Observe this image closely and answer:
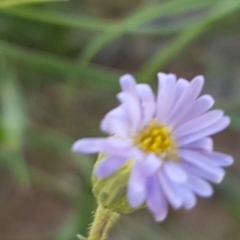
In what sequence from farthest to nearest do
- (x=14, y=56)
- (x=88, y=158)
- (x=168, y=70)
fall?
(x=168, y=70)
(x=88, y=158)
(x=14, y=56)

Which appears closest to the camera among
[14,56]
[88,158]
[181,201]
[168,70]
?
[181,201]

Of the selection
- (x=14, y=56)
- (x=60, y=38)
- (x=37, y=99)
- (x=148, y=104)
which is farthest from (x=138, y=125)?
(x=37, y=99)

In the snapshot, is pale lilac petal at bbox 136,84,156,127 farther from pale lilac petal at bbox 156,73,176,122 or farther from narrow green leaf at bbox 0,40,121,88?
narrow green leaf at bbox 0,40,121,88

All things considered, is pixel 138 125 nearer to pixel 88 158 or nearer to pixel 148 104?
pixel 148 104

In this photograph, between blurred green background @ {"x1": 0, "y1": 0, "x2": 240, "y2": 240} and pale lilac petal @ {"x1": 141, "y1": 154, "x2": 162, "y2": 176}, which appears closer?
pale lilac petal @ {"x1": 141, "y1": 154, "x2": 162, "y2": 176}

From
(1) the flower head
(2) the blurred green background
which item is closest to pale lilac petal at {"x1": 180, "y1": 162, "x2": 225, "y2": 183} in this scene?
(1) the flower head

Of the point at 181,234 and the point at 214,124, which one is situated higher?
the point at 181,234
